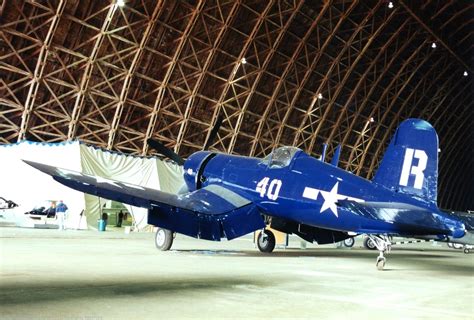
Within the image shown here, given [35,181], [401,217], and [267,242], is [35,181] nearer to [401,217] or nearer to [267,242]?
[267,242]

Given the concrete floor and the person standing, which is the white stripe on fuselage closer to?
the concrete floor

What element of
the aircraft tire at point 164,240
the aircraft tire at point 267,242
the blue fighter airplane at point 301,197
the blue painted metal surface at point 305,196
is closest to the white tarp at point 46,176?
the blue fighter airplane at point 301,197

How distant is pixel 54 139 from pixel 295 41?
15023mm

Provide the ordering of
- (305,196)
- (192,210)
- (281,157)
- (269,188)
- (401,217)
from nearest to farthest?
(401,217)
(305,196)
(192,210)
(269,188)
(281,157)

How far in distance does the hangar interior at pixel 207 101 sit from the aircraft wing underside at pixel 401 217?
0.73 m

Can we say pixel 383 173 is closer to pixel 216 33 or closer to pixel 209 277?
pixel 209 277

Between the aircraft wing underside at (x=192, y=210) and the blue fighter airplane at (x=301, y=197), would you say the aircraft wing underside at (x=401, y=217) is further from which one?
the aircraft wing underside at (x=192, y=210)

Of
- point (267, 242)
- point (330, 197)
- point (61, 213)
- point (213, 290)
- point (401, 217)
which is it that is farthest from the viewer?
point (61, 213)

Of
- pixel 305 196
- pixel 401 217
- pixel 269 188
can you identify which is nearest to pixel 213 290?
pixel 401 217

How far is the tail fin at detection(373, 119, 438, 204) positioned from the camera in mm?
8758

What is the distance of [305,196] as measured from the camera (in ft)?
32.9

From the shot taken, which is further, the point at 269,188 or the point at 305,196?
the point at 269,188

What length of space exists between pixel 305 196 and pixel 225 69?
21.2 m

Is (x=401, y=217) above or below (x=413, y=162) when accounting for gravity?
below
